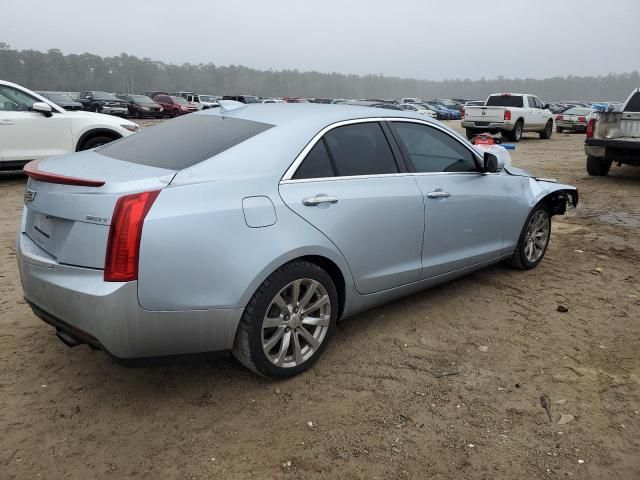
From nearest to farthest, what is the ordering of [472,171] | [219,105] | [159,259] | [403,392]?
[159,259] → [403,392] → [219,105] → [472,171]

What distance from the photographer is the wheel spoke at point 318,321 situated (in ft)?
10.2

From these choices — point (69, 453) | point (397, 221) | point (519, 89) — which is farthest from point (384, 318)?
point (519, 89)

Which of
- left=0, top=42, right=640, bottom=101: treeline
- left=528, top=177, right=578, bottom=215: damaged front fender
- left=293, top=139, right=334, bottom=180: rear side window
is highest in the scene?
left=0, top=42, right=640, bottom=101: treeline

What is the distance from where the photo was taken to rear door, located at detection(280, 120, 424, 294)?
121 inches

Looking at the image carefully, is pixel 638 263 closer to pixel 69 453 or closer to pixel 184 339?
pixel 184 339

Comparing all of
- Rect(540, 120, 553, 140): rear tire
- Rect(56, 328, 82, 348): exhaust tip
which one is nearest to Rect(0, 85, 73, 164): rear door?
Rect(56, 328, 82, 348): exhaust tip

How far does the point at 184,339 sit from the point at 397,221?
1.58 metres

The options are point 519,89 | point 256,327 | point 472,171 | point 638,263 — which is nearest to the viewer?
point 256,327

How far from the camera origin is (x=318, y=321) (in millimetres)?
3158

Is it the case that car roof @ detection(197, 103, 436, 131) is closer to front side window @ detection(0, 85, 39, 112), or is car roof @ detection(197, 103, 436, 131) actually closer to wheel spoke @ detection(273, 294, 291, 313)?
wheel spoke @ detection(273, 294, 291, 313)

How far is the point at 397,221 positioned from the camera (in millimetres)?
3512

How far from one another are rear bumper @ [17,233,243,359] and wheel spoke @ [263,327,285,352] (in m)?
0.23

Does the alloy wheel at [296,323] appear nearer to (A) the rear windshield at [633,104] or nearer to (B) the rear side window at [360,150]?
(B) the rear side window at [360,150]

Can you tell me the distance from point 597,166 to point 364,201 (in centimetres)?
967
